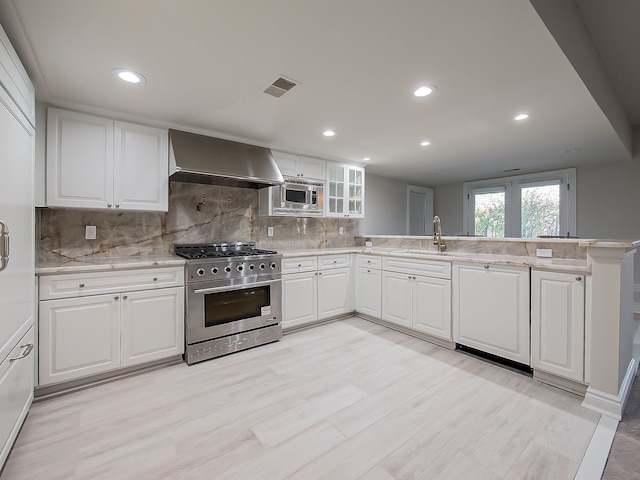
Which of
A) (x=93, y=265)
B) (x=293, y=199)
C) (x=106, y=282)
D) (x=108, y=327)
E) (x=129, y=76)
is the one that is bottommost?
(x=108, y=327)

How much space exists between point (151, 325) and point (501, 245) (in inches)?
132

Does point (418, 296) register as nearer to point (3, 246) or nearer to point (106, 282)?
point (106, 282)

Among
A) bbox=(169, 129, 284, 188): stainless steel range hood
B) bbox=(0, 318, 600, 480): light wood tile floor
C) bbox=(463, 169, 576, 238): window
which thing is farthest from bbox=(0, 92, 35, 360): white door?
bbox=(463, 169, 576, 238): window

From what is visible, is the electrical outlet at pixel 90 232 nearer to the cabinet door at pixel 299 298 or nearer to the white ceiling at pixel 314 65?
the white ceiling at pixel 314 65

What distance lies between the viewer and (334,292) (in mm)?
3781

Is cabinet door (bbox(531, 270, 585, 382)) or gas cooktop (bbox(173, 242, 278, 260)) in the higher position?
gas cooktop (bbox(173, 242, 278, 260))

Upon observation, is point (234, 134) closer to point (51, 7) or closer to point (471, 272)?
point (51, 7)

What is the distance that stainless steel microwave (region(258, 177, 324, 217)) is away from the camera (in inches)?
141

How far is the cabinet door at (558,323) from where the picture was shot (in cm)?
210

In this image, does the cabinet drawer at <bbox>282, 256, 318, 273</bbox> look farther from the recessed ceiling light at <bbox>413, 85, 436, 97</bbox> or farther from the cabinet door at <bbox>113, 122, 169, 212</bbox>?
the recessed ceiling light at <bbox>413, 85, 436, 97</bbox>

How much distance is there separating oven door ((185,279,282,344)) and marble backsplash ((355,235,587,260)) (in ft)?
6.26

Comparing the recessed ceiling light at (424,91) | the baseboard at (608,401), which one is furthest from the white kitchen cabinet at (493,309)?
the recessed ceiling light at (424,91)

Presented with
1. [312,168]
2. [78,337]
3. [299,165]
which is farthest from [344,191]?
[78,337]

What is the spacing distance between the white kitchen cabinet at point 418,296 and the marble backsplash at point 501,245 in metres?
0.63
